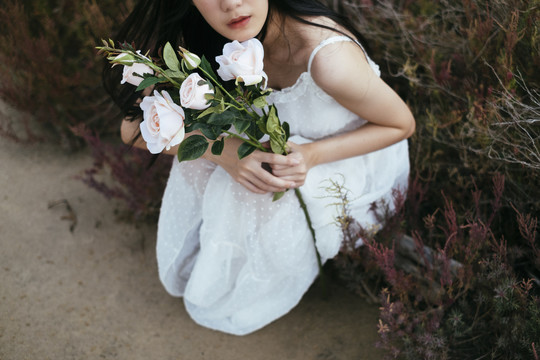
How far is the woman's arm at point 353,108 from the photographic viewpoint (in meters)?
1.58

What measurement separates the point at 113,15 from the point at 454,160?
83.9 inches

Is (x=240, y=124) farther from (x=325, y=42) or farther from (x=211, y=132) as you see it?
(x=325, y=42)

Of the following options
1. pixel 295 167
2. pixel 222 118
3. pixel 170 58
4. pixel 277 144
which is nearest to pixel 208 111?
pixel 222 118

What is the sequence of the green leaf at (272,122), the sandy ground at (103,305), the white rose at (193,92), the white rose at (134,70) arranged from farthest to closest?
the sandy ground at (103,305)
the green leaf at (272,122)
the white rose at (134,70)
the white rose at (193,92)

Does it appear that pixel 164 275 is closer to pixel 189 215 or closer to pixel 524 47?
pixel 189 215

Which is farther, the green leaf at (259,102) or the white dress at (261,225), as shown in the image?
the white dress at (261,225)

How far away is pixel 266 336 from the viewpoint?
6.72 ft

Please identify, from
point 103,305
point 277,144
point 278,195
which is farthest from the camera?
point 103,305

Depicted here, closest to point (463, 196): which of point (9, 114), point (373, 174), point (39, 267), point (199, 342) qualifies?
point (373, 174)

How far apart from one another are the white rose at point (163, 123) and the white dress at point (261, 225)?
591 millimetres

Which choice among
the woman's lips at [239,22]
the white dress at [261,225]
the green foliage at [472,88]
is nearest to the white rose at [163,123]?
the woman's lips at [239,22]

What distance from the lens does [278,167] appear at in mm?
1603

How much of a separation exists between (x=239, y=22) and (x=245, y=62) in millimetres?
315

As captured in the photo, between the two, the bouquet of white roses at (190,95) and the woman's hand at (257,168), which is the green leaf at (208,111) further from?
the woman's hand at (257,168)
